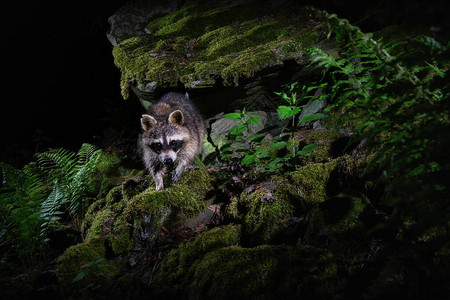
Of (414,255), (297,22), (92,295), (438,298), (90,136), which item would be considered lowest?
(90,136)

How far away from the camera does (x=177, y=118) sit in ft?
15.8

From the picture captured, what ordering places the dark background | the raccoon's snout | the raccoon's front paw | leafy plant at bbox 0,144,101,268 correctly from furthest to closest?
the dark background, the raccoon's snout, the raccoon's front paw, leafy plant at bbox 0,144,101,268

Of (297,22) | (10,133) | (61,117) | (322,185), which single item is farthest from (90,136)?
(322,185)

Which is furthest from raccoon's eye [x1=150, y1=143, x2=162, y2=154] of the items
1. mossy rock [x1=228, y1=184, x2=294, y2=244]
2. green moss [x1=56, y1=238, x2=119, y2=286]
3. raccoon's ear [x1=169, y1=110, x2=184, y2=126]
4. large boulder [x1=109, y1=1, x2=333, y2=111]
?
mossy rock [x1=228, y1=184, x2=294, y2=244]

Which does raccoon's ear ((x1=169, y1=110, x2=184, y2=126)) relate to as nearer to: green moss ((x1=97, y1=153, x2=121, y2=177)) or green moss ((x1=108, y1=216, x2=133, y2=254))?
green moss ((x1=108, y1=216, x2=133, y2=254))

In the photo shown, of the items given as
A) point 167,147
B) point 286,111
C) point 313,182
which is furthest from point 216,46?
point 313,182

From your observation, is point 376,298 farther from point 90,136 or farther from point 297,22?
point 90,136

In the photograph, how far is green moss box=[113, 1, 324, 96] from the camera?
518 centimetres

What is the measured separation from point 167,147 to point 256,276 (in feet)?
10.6

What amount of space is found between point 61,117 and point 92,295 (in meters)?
8.76

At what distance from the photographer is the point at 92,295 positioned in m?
2.39

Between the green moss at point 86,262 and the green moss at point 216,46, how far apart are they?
3.60 meters

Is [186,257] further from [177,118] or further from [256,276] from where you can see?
[177,118]

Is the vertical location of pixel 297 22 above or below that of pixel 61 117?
above
